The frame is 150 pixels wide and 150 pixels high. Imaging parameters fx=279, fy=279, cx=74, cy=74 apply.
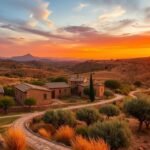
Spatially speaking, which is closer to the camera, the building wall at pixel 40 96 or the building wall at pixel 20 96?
the building wall at pixel 20 96

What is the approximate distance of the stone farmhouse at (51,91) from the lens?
52409mm

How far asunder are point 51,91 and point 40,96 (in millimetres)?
6241

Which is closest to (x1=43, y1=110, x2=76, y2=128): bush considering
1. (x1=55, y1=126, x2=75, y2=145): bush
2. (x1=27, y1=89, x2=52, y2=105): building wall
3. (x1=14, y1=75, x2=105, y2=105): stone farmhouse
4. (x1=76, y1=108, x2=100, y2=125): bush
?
(x1=76, y1=108, x2=100, y2=125): bush

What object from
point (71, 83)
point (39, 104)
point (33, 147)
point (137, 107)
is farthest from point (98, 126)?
point (71, 83)

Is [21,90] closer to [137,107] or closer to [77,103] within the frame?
[77,103]

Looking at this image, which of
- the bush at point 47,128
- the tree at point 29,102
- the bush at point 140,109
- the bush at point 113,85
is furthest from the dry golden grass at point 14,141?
the bush at point 113,85

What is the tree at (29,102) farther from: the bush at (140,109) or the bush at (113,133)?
the bush at (113,133)

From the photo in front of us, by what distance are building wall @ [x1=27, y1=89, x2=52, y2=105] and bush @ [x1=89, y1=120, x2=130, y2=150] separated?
30.5 meters

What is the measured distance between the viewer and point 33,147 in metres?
19.3

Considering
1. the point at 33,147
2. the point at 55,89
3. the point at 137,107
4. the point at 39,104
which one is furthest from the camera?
the point at 55,89

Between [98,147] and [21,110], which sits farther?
[21,110]

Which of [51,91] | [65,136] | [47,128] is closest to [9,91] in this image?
[51,91]

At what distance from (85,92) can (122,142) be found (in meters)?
41.6

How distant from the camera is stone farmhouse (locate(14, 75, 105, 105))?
172 ft
